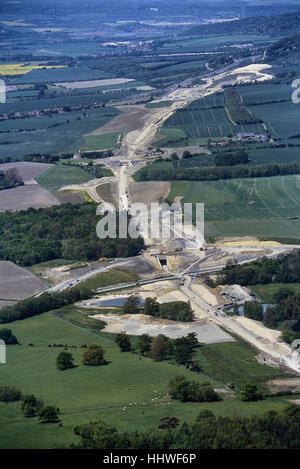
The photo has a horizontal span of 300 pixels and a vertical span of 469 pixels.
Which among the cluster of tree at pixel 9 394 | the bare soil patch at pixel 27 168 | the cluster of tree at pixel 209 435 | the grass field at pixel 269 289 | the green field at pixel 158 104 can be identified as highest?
the green field at pixel 158 104

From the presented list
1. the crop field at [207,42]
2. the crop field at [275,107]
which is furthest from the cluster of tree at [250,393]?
the crop field at [207,42]

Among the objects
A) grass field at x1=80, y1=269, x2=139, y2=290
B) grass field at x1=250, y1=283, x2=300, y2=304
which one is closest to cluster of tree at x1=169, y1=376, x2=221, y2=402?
Answer: grass field at x1=250, y1=283, x2=300, y2=304

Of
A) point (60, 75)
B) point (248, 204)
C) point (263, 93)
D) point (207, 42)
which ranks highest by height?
point (207, 42)

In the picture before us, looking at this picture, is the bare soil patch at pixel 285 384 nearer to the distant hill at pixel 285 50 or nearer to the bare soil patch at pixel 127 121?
the bare soil patch at pixel 127 121

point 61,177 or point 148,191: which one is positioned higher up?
point 61,177

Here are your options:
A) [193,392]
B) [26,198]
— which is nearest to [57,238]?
[26,198]

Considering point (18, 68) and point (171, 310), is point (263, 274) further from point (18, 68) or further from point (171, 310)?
point (18, 68)

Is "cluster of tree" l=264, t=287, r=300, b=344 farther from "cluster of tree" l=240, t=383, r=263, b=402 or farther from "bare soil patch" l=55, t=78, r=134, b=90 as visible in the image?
"bare soil patch" l=55, t=78, r=134, b=90
